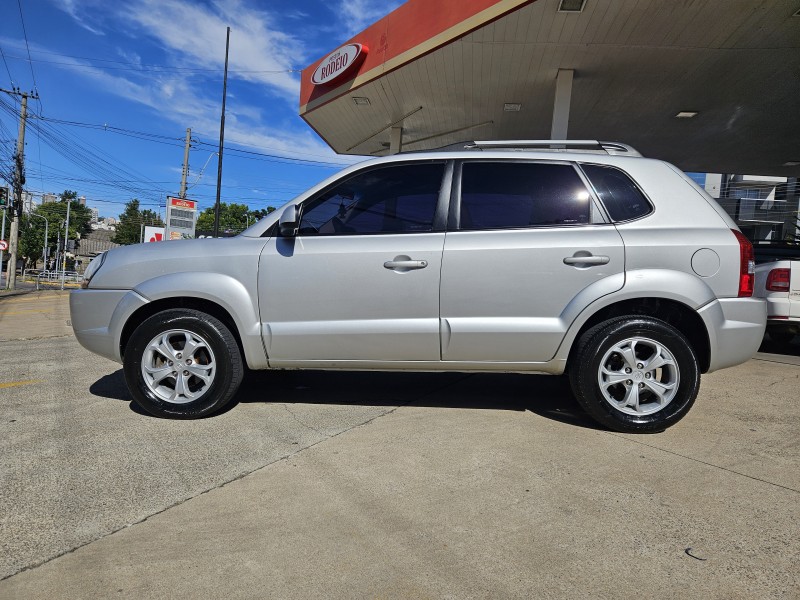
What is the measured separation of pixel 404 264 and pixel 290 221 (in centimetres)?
83

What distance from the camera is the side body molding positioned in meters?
3.77

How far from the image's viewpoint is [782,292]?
20.9ft

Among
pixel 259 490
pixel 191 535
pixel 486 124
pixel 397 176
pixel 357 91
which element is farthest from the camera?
pixel 486 124

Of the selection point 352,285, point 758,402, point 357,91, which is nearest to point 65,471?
point 352,285

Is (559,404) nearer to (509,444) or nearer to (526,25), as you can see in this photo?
(509,444)

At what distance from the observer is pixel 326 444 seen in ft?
11.1

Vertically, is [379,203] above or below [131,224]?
below

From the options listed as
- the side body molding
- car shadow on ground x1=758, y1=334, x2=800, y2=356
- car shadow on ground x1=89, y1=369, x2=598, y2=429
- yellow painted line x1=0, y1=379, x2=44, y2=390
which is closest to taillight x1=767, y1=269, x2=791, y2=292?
car shadow on ground x1=758, y1=334, x2=800, y2=356

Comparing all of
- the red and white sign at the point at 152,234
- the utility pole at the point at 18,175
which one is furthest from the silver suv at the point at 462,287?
the utility pole at the point at 18,175

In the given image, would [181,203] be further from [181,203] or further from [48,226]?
[48,226]

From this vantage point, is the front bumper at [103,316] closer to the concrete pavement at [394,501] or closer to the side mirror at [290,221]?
the concrete pavement at [394,501]

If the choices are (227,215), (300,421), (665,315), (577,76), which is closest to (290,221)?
(300,421)

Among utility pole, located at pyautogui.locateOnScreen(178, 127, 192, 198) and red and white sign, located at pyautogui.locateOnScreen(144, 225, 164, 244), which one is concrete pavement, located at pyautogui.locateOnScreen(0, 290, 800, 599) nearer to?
red and white sign, located at pyautogui.locateOnScreen(144, 225, 164, 244)

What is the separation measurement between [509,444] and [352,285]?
4.71 feet
